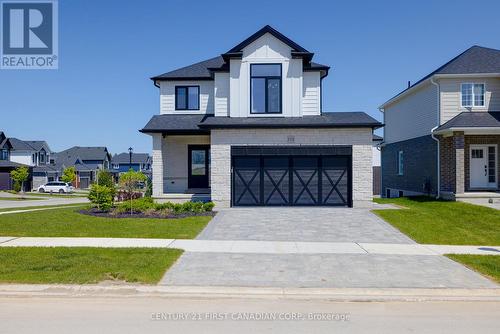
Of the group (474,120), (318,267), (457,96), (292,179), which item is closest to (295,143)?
(292,179)

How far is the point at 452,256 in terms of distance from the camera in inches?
376

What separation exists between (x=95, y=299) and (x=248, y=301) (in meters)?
2.65

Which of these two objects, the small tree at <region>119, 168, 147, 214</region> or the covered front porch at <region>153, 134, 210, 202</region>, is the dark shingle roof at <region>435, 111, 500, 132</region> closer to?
the covered front porch at <region>153, 134, 210, 202</region>

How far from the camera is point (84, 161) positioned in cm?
7425

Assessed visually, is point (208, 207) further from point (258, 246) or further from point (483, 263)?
point (483, 263)

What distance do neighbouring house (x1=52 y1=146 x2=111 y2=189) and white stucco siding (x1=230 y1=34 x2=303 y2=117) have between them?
56789 mm

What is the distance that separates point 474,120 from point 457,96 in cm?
184

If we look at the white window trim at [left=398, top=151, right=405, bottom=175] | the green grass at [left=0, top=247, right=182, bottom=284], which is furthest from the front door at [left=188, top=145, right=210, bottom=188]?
the white window trim at [left=398, top=151, right=405, bottom=175]

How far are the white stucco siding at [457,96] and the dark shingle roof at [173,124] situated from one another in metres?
13.3

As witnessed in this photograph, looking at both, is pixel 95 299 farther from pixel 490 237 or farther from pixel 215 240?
pixel 490 237

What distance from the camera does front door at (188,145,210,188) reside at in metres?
22.1

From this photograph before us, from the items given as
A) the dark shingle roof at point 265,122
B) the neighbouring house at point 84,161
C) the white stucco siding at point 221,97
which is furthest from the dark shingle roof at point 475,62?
the neighbouring house at point 84,161

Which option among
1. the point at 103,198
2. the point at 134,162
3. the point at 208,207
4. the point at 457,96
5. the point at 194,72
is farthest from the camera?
the point at 134,162

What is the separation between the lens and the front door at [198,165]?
22.1 m
